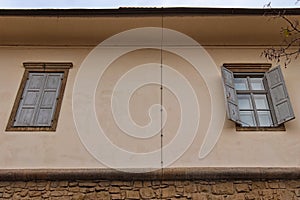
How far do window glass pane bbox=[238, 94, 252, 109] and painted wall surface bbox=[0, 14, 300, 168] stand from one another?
0.37 metres

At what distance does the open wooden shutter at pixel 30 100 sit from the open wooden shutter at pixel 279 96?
3864 mm

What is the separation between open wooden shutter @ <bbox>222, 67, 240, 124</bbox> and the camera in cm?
537

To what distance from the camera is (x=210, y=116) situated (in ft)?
18.0

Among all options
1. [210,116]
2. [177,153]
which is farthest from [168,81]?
[177,153]

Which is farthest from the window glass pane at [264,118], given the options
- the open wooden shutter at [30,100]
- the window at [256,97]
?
the open wooden shutter at [30,100]

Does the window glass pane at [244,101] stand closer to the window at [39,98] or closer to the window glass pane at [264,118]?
the window glass pane at [264,118]

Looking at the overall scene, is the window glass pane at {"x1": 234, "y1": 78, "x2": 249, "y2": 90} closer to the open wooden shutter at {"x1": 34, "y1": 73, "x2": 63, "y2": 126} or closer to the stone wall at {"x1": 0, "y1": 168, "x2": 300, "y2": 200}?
the stone wall at {"x1": 0, "y1": 168, "x2": 300, "y2": 200}

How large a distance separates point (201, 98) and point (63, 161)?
238 cm

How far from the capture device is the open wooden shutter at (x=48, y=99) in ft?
18.1

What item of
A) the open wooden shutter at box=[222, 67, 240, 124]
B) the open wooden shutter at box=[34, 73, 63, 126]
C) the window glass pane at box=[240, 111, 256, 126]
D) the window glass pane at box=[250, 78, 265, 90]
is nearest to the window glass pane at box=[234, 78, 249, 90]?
the window glass pane at box=[250, 78, 265, 90]

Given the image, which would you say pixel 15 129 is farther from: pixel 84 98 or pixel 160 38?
pixel 160 38

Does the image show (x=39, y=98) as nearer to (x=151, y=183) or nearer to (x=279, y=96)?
(x=151, y=183)

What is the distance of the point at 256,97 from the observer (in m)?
5.93

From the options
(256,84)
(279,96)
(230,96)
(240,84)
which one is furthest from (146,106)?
(279,96)
